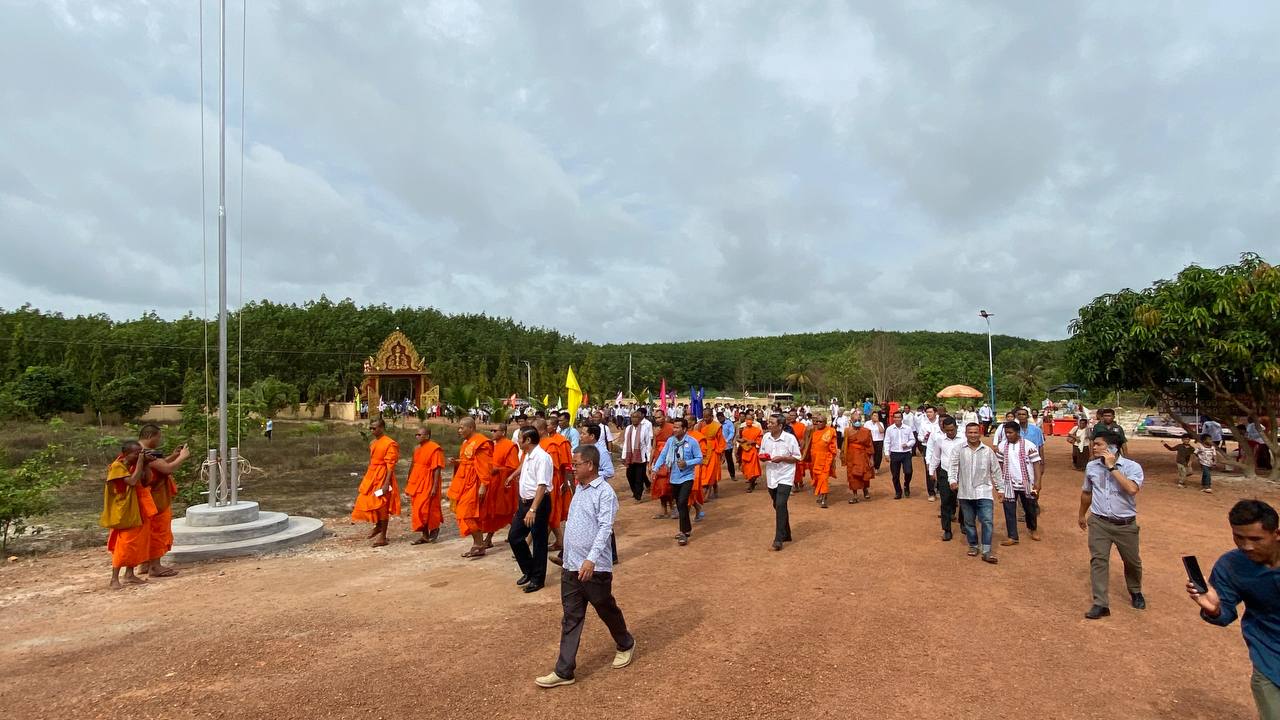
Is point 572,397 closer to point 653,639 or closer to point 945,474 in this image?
point 945,474

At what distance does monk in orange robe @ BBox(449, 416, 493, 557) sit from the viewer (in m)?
8.05

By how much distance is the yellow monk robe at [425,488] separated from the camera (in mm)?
8773

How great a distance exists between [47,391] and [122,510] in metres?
36.3

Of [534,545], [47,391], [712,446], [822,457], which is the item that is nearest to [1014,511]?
[822,457]

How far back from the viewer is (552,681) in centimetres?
435

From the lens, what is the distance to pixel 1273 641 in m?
3.06

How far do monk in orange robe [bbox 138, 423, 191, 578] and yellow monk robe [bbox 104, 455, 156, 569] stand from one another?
88mm

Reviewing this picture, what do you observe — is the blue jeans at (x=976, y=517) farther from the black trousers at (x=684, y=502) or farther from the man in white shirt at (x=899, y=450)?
the man in white shirt at (x=899, y=450)

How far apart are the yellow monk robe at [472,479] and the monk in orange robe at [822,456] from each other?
5754 mm

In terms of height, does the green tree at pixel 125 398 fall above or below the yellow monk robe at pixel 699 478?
above

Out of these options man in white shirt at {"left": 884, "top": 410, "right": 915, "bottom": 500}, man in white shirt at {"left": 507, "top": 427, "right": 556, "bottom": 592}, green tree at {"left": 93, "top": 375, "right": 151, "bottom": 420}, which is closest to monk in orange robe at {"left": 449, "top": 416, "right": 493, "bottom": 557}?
man in white shirt at {"left": 507, "top": 427, "right": 556, "bottom": 592}

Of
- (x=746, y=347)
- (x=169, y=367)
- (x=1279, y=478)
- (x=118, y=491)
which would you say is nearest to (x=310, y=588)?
(x=118, y=491)

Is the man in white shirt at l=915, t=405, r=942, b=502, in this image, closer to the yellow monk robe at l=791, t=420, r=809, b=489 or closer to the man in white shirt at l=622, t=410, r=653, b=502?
the yellow monk robe at l=791, t=420, r=809, b=489

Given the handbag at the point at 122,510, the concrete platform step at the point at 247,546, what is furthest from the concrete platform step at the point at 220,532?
the handbag at the point at 122,510
